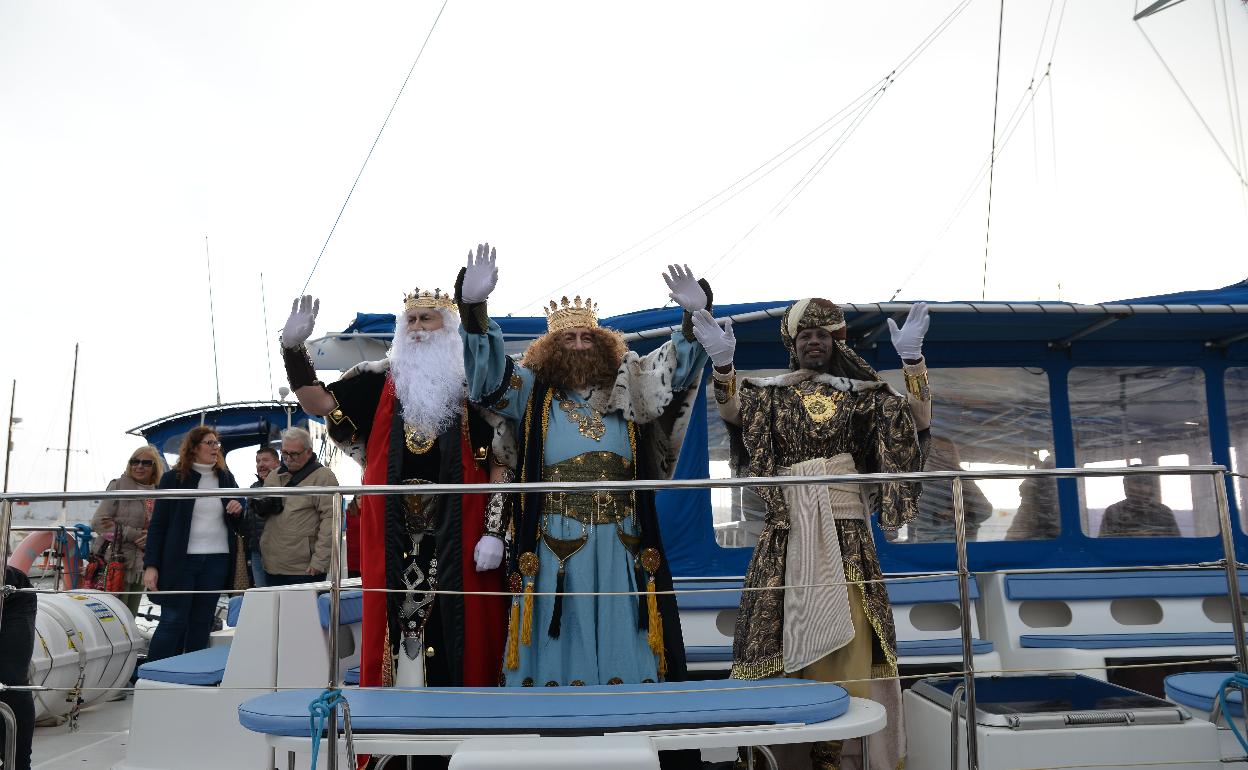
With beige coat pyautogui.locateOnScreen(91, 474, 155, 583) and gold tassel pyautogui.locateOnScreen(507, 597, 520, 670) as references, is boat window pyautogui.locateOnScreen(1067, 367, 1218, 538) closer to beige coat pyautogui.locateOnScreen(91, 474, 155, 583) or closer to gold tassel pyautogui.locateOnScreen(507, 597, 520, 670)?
gold tassel pyautogui.locateOnScreen(507, 597, 520, 670)

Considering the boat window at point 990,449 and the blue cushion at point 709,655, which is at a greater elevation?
the boat window at point 990,449

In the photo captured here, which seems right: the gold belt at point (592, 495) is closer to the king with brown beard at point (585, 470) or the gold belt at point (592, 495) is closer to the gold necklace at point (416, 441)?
the king with brown beard at point (585, 470)

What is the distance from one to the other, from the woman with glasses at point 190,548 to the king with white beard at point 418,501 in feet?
6.20

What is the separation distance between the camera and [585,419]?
3.38m

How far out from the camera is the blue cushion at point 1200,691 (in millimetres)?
3006

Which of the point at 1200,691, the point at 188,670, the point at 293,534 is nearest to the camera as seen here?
the point at 1200,691

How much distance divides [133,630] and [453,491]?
4.34 meters

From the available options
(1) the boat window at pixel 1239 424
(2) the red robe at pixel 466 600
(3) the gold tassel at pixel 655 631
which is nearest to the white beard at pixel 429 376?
(2) the red robe at pixel 466 600

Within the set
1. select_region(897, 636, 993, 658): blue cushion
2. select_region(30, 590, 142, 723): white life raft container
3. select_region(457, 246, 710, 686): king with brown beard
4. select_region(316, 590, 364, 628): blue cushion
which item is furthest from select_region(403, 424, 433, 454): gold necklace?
select_region(30, 590, 142, 723): white life raft container

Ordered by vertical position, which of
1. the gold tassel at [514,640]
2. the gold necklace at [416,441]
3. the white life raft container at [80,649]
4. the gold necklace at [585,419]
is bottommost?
the white life raft container at [80,649]

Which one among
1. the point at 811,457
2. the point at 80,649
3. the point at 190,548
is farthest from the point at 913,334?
the point at 80,649

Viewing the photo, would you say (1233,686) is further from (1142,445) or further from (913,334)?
(1142,445)

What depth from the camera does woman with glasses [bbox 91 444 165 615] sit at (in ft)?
Answer: 19.4

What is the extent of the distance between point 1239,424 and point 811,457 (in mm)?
3445
